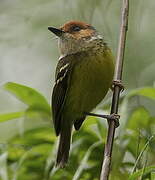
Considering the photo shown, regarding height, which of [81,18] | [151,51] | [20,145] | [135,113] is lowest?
[20,145]

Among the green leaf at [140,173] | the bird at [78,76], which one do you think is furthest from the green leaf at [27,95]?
the green leaf at [140,173]

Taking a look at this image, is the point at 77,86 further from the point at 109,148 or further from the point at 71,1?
the point at 109,148

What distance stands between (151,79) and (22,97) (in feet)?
3.66

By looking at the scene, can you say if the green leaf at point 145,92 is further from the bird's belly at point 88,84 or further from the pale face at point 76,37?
the pale face at point 76,37

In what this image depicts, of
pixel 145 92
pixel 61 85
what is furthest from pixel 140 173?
pixel 61 85

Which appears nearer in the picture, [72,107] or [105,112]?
[105,112]

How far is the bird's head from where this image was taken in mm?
3549

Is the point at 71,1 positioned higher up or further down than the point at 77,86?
higher up

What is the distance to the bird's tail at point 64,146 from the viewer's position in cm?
304

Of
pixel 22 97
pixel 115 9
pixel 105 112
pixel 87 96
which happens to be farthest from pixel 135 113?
pixel 115 9

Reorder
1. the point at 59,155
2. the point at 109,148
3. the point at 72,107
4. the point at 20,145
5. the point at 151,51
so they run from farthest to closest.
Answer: the point at 151,51 < the point at 72,107 < the point at 20,145 < the point at 59,155 < the point at 109,148

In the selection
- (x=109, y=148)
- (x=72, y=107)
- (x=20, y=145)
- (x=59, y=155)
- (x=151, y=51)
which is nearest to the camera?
(x=109, y=148)

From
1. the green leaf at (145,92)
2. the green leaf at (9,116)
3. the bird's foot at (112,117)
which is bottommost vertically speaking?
the green leaf at (9,116)

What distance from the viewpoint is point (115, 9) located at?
409 centimetres
